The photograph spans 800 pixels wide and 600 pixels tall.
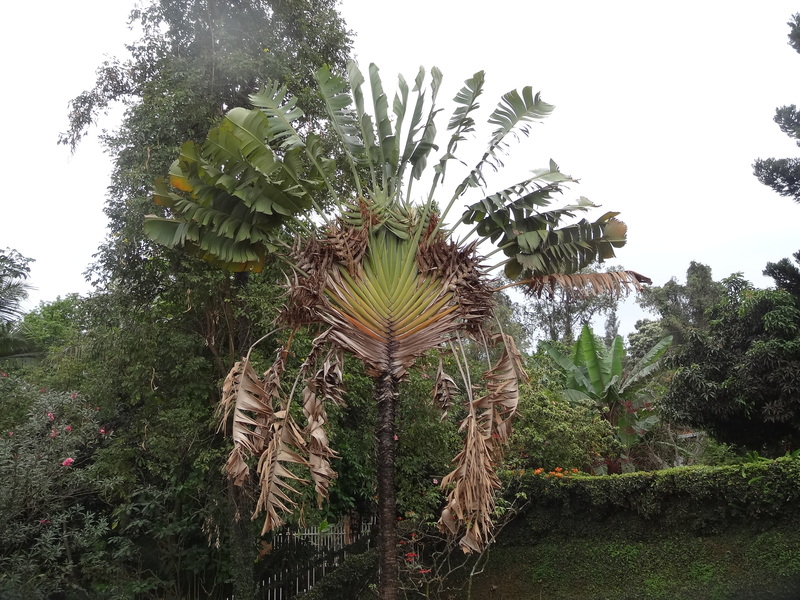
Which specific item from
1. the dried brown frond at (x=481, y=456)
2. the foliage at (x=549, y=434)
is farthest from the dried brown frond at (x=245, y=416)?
the foliage at (x=549, y=434)

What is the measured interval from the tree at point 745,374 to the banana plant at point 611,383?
6.57ft

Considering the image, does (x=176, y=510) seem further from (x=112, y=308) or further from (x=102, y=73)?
(x=102, y=73)

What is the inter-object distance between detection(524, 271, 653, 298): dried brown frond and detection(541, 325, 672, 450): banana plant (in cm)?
913

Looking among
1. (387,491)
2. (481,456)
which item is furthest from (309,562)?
(481,456)

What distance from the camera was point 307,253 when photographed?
588 centimetres

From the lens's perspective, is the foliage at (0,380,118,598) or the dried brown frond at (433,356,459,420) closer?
Answer: the dried brown frond at (433,356,459,420)

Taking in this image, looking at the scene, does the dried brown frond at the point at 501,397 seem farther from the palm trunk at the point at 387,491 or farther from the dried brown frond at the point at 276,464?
the dried brown frond at the point at 276,464

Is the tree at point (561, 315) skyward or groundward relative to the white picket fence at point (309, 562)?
skyward

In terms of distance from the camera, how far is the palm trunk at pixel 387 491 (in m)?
5.37

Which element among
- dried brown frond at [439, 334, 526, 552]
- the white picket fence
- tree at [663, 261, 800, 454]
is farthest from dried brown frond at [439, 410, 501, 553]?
tree at [663, 261, 800, 454]

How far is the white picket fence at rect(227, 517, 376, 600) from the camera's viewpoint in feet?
30.3

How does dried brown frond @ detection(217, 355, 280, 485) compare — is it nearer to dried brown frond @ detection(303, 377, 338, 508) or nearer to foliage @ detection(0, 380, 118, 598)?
dried brown frond @ detection(303, 377, 338, 508)

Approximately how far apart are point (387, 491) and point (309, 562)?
5.10 m

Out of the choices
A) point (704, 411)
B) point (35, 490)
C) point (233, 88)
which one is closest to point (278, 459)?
point (35, 490)
